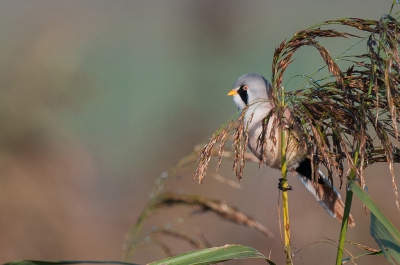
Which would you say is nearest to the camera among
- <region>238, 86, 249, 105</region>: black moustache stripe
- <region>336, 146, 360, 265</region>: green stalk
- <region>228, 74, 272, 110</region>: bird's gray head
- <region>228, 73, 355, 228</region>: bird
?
<region>336, 146, 360, 265</region>: green stalk

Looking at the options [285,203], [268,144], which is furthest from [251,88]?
[285,203]

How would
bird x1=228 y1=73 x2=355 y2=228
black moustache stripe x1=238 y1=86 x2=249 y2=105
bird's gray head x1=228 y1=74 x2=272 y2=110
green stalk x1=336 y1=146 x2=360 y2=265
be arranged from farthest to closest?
black moustache stripe x1=238 y1=86 x2=249 y2=105, bird's gray head x1=228 y1=74 x2=272 y2=110, bird x1=228 y1=73 x2=355 y2=228, green stalk x1=336 y1=146 x2=360 y2=265

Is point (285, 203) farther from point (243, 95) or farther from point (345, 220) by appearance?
point (243, 95)

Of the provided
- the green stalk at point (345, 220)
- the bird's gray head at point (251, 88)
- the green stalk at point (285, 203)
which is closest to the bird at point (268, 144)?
the bird's gray head at point (251, 88)

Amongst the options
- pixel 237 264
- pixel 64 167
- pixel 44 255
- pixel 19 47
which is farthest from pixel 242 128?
pixel 19 47

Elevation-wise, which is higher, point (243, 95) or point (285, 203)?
point (243, 95)

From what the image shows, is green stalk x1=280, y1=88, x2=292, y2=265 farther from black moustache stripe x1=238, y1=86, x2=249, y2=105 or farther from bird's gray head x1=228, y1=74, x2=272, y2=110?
black moustache stripe x1=238, y1=86, x2=249, y2=105

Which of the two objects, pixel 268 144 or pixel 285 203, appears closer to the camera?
pixel 285 203

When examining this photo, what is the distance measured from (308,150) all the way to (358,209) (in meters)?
3.20

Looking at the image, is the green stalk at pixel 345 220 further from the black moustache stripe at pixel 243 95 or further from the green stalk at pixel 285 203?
the black moustache stripe at pixel 243 95

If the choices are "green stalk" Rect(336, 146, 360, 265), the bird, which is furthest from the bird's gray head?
"green stalk" Rect(336, 146, 360, 265)

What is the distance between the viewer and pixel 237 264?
14.7ft

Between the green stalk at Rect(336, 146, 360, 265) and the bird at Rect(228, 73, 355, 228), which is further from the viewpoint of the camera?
the bird at Rect(228, 73, 355, 228)

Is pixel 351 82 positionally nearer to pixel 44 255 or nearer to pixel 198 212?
pixel 198 212
